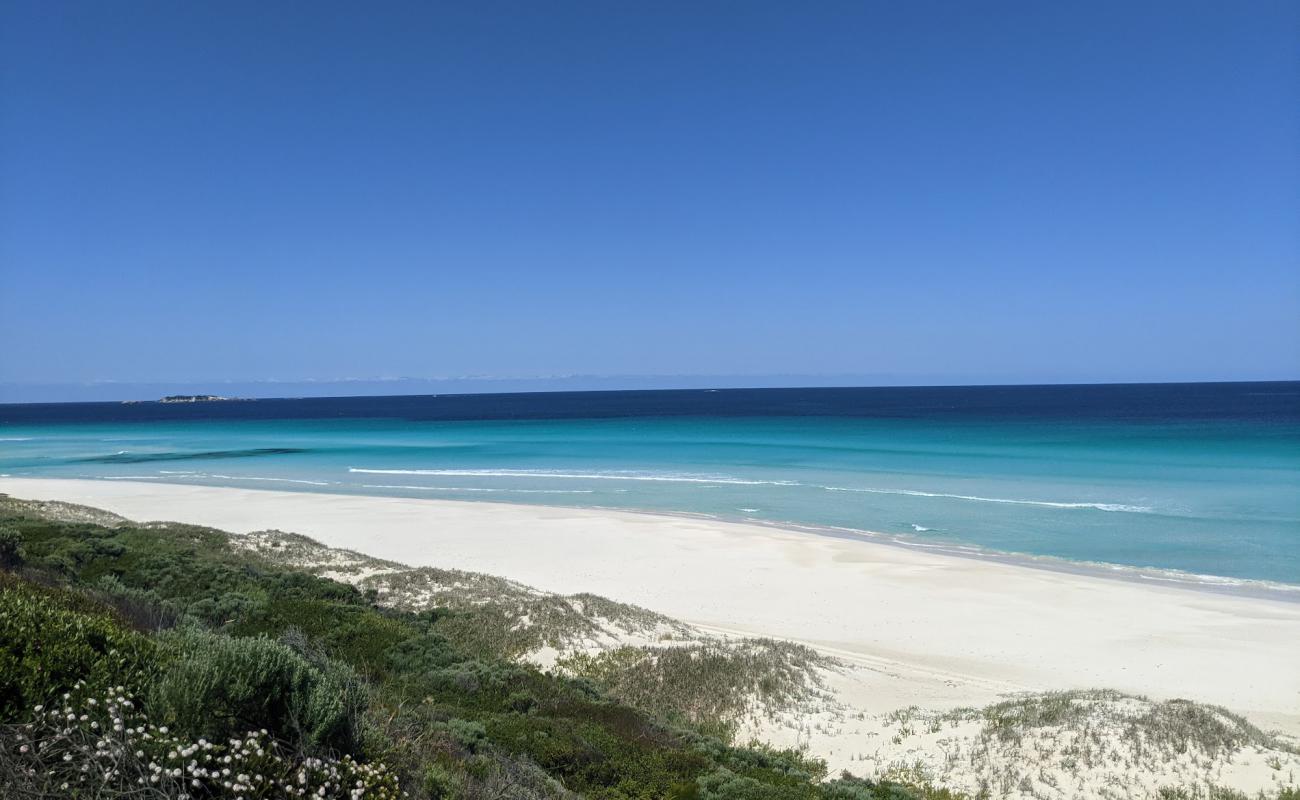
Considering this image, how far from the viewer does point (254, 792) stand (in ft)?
14.9

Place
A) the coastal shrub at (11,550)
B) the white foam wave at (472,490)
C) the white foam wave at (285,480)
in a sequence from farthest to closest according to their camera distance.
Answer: the white foam wave at (285,480) → the white foam wave at (472,490) → the coastal shrub at (11,550)

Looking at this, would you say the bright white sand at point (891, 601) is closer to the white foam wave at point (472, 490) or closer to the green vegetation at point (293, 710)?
the green vegetation at point (293, 710)

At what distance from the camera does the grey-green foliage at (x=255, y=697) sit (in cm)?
492

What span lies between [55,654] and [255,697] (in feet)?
4.38

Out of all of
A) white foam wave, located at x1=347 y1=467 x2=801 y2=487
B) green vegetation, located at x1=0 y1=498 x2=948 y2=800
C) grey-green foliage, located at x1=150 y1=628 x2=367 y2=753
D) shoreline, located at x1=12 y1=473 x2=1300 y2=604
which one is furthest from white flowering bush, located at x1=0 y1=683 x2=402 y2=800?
white foam wave, located at x1=347 y1=467 x2=801 y2=487

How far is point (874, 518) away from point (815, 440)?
135 ft

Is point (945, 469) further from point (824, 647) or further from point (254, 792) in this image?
point (254, 792)

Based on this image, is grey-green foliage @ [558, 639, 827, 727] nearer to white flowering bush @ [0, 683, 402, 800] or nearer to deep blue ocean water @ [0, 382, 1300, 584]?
white flowering bush @ [0, 683, 402, 800]

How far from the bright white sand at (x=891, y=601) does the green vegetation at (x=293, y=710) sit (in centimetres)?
495

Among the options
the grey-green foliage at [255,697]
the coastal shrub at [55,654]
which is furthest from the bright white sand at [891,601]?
the coastal shrub at [55,654]

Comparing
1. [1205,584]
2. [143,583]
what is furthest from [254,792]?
[1205,584]

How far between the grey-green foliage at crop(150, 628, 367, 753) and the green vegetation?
13mm

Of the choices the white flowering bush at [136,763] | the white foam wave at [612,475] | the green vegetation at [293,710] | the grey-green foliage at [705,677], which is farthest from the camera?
the white foam wave at [612,475]

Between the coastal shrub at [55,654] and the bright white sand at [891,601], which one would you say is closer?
the coastal shrub at [55,654]
